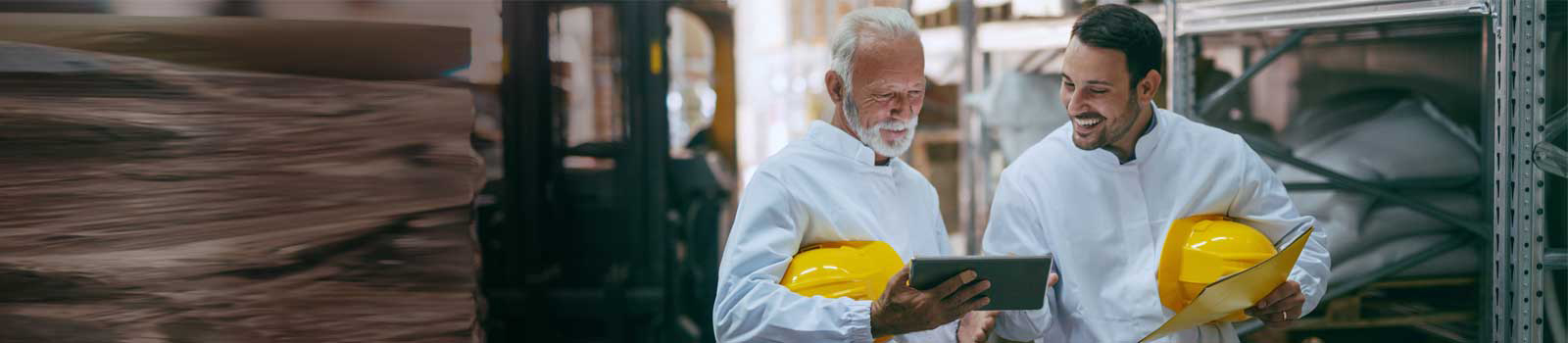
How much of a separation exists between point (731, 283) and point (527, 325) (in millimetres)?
3835

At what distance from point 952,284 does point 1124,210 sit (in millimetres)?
638

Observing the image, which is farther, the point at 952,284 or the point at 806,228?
the point at 806,228

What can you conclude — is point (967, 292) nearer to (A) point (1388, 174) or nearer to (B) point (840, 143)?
Answer: (B) point (840, 143)

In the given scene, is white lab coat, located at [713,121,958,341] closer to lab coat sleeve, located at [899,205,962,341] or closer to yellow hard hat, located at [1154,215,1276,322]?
lab coat sleeve, located at [899,205,962,341]

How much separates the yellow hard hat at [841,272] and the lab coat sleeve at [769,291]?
26 mm

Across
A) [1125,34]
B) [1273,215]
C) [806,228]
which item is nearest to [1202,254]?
[1273,215]

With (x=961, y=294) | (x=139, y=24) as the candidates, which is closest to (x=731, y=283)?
(x=961, y=294)

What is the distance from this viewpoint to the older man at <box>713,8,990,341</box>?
179 cm

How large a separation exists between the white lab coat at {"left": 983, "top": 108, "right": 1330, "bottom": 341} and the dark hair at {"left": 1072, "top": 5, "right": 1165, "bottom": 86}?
151mm

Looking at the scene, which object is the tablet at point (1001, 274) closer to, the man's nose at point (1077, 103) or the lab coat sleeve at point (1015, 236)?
the lab coat sleeve at point (1015, 236)

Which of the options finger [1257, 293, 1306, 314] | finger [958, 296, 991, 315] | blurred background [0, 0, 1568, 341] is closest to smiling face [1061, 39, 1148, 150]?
finger [1257, 293, 1306, 314]

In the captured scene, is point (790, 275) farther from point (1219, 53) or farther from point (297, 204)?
point (1219, 53)

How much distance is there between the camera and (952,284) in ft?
5.59

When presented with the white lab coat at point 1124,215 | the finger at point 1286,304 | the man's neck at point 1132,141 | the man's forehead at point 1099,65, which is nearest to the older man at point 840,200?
the white lab coat at point 1124,215
